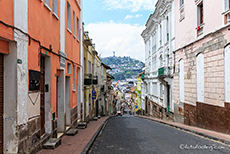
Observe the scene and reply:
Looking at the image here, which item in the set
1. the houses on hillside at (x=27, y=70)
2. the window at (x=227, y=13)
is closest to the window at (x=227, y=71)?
the window at (x=227, y=13)

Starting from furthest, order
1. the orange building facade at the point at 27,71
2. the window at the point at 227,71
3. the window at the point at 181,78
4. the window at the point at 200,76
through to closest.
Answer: the window at the point at 181,78 < the window at the point at 200,76 < the window at the point at 227,71 < the orange building facade at the point at 27,71

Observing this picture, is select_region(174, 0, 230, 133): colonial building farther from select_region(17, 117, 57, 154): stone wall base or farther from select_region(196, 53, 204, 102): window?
select_region(17, 117, 57, 154): stone wall base

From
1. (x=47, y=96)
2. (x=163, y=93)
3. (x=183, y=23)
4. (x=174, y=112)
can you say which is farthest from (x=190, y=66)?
(x=47, y=96)

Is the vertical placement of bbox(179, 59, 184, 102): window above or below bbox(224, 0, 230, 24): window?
below

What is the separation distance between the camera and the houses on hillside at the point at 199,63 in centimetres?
912

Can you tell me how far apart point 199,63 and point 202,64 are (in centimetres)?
43

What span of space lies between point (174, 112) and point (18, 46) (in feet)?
47.2

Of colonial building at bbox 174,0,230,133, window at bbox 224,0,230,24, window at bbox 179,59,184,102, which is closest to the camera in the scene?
window at bbox 224,0,230,24

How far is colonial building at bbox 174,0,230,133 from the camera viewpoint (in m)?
9.07

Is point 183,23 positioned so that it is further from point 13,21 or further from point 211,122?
point 13,21

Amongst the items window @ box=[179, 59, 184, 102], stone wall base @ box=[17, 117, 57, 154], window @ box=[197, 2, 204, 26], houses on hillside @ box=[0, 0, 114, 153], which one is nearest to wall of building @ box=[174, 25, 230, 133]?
window @ box=[179, 59, 184, 102]

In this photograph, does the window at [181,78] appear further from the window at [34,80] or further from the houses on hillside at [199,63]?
the window at [34,80]

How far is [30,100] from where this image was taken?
5.45 metres

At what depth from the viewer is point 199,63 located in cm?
1177
